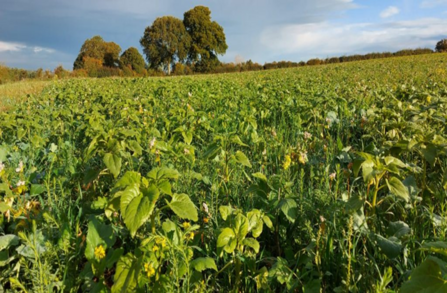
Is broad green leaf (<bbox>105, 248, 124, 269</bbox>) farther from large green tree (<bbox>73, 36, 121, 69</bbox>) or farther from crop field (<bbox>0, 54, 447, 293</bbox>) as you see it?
large green tree (<bbox>73, 36, 121, 69</bbox>)

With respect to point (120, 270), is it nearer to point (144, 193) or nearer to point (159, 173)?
point (144, 193)

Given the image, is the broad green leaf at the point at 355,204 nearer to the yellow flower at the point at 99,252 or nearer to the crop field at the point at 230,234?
the crop field at the point at 230,234

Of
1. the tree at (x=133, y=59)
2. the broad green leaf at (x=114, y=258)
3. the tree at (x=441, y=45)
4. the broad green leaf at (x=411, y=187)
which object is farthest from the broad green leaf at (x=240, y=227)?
the tree at (x=133, y=59)

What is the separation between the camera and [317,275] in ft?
5.48

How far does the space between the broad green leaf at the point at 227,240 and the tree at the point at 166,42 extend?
60.2 metres

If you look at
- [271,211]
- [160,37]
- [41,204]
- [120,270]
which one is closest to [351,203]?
[271,211]

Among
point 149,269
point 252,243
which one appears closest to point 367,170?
point 252,243

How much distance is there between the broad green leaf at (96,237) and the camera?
1636 mm

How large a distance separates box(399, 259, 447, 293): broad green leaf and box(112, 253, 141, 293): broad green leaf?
1026 mm

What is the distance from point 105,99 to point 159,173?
20.2 ft

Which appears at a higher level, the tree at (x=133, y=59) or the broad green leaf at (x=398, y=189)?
the tree at (x=133, y=59)

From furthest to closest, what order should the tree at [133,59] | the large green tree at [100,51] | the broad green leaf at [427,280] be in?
the large green tree at [100,51] < the tree at [133,59] < the broad green leaf at [427,280]

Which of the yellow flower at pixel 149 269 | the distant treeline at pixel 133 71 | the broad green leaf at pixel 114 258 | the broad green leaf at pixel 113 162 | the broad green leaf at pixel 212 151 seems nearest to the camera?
the yellow flower at pixel 149 269

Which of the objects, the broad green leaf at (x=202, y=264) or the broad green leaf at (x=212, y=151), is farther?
the broad green leaf at (x=212, y=151)
